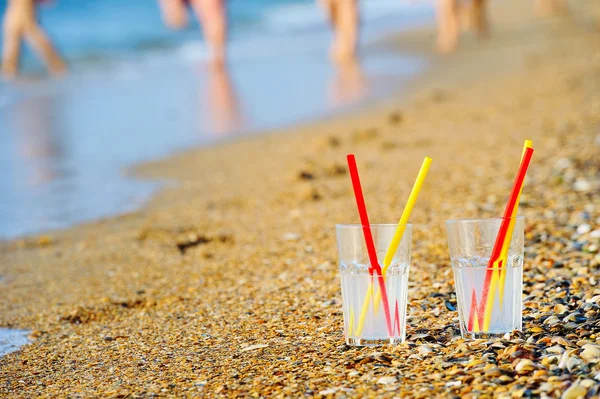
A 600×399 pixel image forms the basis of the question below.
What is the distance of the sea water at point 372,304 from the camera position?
2.30 meters

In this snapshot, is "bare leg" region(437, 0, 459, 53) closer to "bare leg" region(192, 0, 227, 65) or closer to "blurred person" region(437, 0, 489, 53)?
"blurred person" region(437, 0, 489, 53)

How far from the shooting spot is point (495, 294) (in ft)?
7.52

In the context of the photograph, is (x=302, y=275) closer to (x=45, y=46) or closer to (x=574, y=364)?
(x=574, y=364)

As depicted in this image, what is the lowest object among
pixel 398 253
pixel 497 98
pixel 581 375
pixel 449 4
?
pixel 581 375

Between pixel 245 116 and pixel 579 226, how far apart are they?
5523 mm

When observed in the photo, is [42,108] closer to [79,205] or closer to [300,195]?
[79,205]

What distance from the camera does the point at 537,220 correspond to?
3.58 meters

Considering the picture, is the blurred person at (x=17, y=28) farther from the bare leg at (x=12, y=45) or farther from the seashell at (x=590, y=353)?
the seashell at (x=590, y=353)

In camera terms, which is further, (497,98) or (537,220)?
(497,98)

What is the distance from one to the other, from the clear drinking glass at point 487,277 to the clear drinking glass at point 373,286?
0.15 m

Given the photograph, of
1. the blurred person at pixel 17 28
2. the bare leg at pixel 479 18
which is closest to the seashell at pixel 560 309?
the blurred person at pixel 17 28

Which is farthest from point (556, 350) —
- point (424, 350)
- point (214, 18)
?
point (214, 18)

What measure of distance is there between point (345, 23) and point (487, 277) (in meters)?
10.5

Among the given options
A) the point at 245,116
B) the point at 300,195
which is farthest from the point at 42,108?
the point at 300,195
